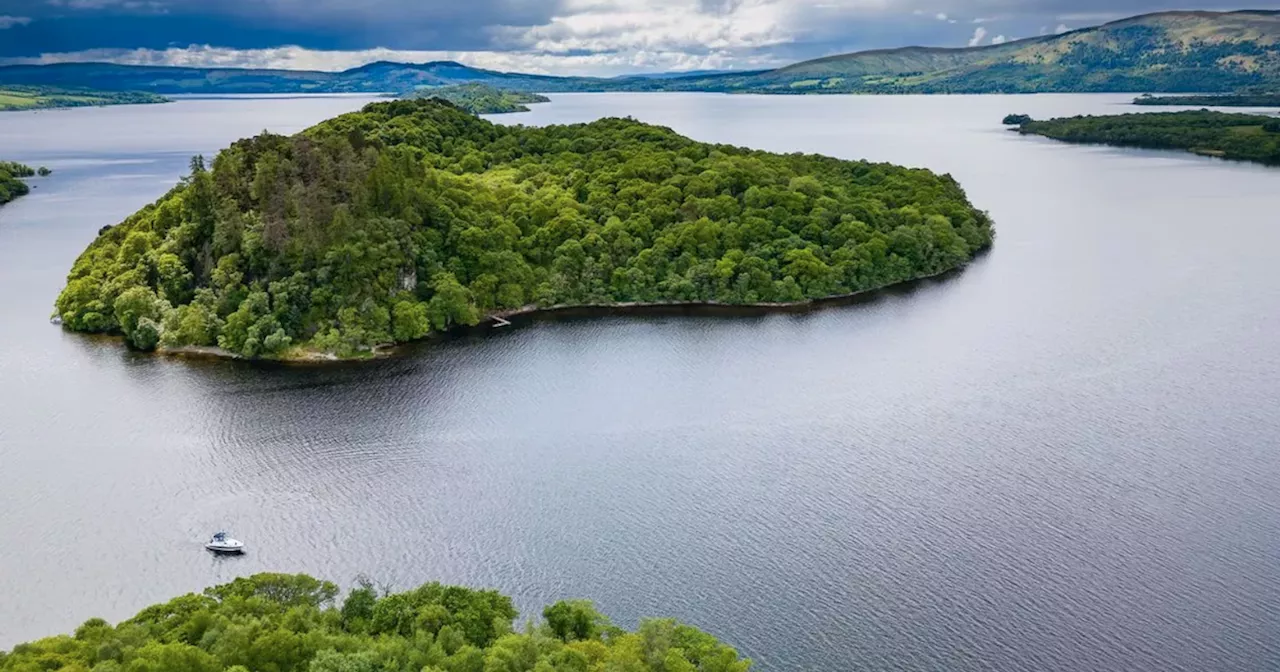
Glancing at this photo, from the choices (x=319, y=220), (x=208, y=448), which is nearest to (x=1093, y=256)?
(x=319, y=220)

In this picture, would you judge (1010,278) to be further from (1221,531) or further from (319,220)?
(319,220)

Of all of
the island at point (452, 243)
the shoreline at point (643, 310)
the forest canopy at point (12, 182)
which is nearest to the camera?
the island at point (452, 243)

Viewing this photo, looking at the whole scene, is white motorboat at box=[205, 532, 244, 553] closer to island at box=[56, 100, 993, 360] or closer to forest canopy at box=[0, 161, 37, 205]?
island at box=[56, 100, 993, 360]

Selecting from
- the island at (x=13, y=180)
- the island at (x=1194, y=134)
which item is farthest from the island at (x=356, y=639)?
the island at (x=1194, y=134)

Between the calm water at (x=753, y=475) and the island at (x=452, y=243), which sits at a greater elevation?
the island at (x=452, y=243)

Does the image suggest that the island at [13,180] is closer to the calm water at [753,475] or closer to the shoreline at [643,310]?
the calm water at [753,475]

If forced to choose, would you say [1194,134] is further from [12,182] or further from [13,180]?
[13,180]

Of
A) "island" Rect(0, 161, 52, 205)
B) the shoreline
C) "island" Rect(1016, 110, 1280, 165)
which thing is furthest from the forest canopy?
"island" Rect(1016, 110, 1280, 165)
